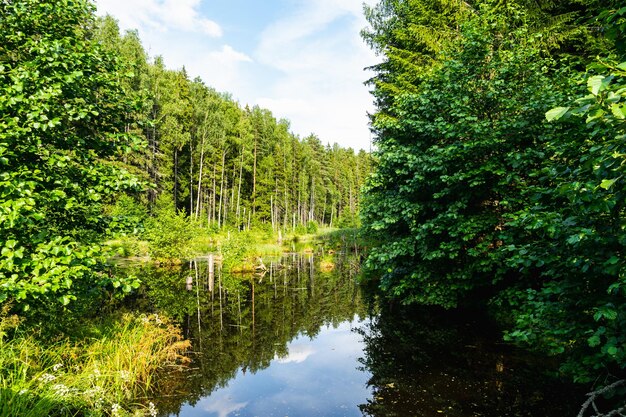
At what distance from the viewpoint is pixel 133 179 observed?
648 cm

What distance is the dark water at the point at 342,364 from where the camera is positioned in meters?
7.31

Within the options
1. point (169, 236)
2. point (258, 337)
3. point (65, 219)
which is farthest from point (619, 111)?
point (169, 236)

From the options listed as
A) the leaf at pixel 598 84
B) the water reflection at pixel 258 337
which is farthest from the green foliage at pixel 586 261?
the water reflection at pixel 258 337

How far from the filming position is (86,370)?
21.1 ft

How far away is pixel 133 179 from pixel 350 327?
10.1 metres

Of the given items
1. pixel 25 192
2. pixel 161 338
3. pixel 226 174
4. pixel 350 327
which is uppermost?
pixel 226 174

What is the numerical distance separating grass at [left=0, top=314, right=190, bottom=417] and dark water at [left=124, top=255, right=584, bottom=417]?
69 cm

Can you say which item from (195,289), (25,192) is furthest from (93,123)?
(195,289)

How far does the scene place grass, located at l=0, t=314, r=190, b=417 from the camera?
16.9ft

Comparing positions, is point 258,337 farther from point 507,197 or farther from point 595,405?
point 595,405

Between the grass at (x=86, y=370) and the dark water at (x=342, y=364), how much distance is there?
2.26 ft

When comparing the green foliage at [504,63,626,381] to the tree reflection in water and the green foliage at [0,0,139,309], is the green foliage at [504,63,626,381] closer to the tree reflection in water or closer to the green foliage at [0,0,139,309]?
the tree reflection in water

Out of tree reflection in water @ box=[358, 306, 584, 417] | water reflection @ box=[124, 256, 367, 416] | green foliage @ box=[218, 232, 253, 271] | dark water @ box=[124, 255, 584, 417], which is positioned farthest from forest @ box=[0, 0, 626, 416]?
green foliage @ box=[218, 232, 253, 271]

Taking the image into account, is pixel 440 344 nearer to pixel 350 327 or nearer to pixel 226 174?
pixel 350 327
